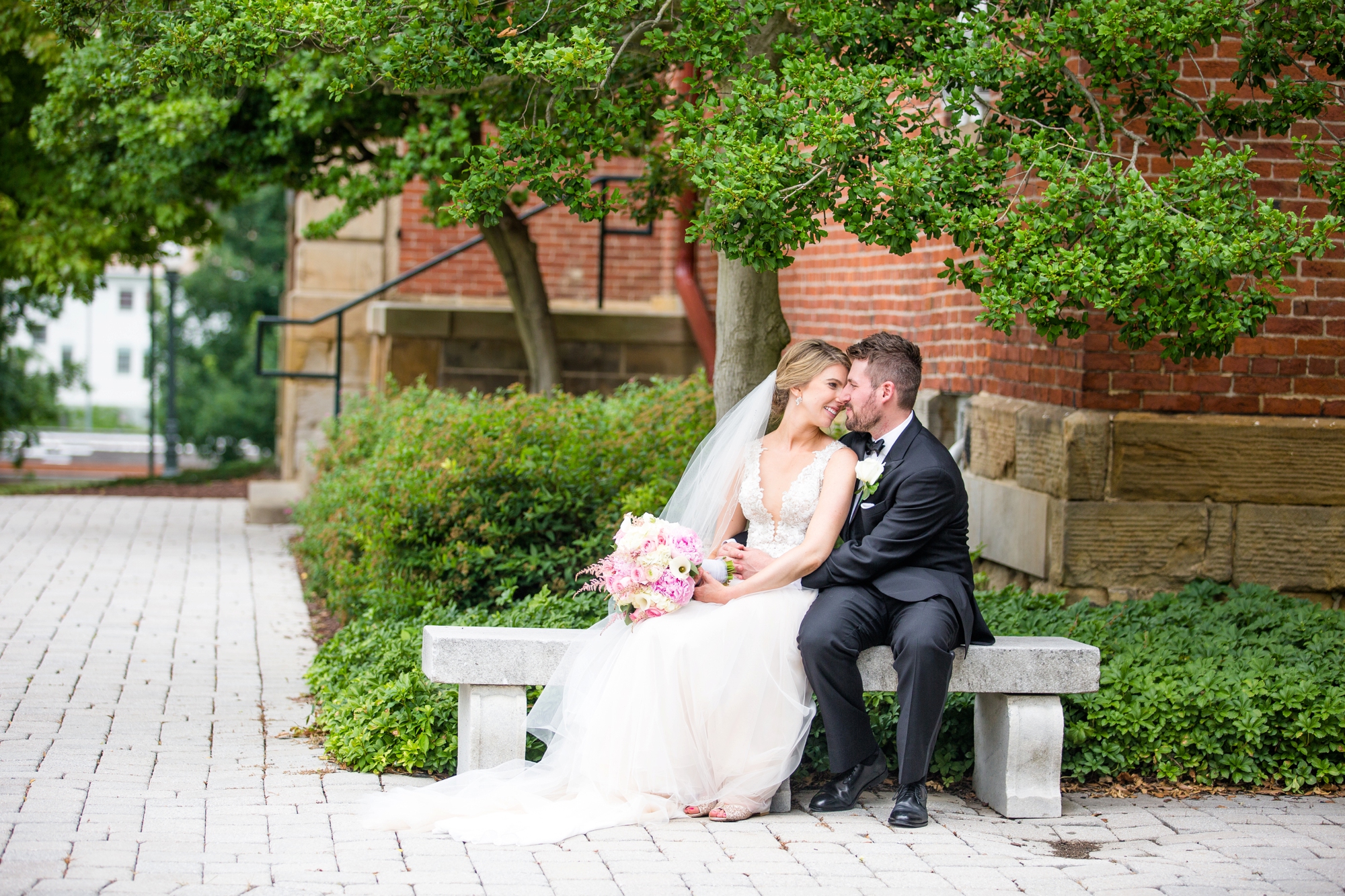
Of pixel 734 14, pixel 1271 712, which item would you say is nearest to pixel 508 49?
pixel 734 14

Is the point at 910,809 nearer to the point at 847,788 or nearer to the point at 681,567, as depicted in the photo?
the point at 847,788

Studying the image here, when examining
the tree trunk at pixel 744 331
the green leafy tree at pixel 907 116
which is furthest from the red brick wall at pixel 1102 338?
the tree trunk at pixel 744 331

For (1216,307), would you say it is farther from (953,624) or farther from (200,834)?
(200,834)

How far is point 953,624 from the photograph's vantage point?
462 cm

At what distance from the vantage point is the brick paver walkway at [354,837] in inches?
152

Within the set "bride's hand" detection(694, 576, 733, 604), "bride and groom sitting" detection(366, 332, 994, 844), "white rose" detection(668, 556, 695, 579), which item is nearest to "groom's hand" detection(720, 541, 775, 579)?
"bride and groom sitting" detection(366, 332, 994, 844)

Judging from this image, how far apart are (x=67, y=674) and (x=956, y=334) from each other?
5.12 m

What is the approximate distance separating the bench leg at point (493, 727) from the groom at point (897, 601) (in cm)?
101

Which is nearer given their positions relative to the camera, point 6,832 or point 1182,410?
point 6,832

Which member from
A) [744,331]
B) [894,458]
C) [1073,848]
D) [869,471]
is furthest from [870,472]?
[744,331]

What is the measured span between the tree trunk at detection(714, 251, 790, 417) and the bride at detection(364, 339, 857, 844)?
1340mm

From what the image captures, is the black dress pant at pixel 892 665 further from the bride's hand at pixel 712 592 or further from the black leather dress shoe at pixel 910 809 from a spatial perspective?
the bride's hand at pixel 712 592

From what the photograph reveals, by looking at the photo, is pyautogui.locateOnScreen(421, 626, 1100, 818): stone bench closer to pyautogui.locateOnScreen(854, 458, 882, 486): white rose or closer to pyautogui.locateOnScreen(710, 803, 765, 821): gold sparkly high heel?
pyautogui.locateOnScreen(710, 803, 765, 821): gold sparkly high heel

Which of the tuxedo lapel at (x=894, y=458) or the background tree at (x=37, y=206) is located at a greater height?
the background tree at (x=37, y=206)
